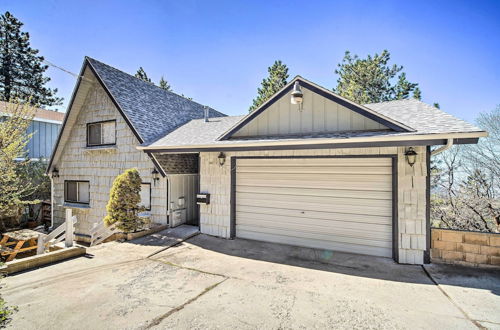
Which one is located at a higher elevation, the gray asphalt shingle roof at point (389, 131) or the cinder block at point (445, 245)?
the gray asphalt shingle roof at point (389, 131)

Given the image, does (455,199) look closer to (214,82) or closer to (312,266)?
(312,266)

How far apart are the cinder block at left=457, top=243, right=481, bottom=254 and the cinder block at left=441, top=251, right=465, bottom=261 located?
10 centimetres

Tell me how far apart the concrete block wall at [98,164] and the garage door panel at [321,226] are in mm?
3576

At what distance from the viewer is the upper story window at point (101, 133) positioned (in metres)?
10.2

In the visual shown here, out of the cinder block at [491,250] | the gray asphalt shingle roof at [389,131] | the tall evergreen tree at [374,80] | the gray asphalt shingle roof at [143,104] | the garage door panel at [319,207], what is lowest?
the cinder block at [491,250]

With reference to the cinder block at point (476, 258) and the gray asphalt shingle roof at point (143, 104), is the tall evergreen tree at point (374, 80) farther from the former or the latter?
the cinder block at point (476, 258)

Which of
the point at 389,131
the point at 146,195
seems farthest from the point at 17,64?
the point at 389,131

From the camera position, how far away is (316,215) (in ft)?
21.3

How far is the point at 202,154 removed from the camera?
7887 mm

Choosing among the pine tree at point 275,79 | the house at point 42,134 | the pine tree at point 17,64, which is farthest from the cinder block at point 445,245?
the pine tree at point 17,64

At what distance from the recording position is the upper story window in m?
10.2

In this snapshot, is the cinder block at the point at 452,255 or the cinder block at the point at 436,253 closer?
the cinder block at the point at 452,255

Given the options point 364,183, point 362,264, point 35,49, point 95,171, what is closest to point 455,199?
point 364,183

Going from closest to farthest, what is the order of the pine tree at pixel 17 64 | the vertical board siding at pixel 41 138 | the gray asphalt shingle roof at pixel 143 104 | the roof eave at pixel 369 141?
the roof eave at pixel 369 141
the gray asphalt shingle roof at pixel 143 104
the vertical board siding at pixel 41 138
the pine tree at pixel 17 64
